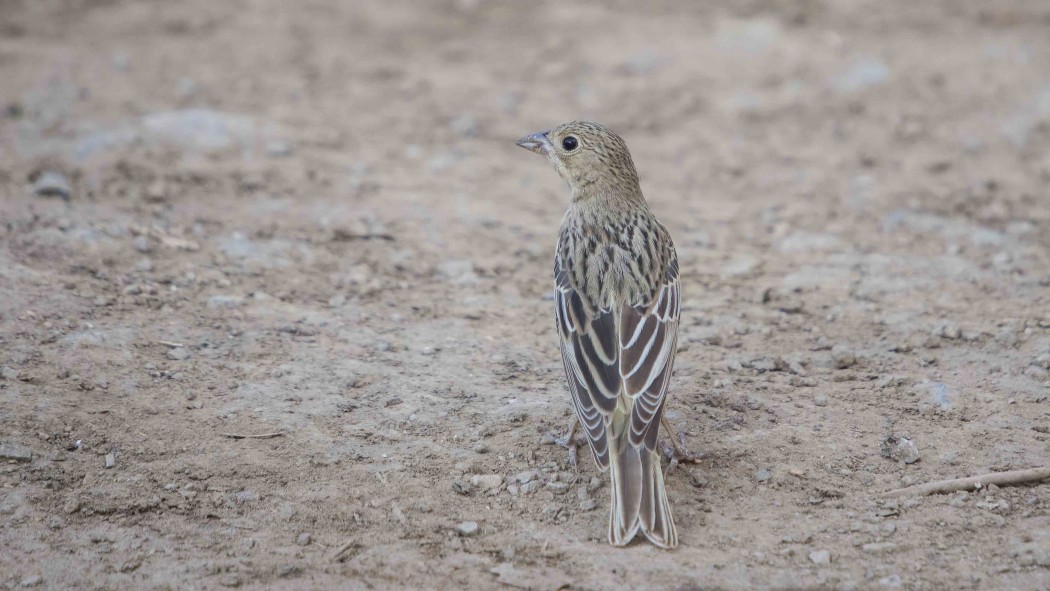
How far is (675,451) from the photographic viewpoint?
15.9 feet

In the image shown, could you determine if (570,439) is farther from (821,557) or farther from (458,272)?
(458,272)

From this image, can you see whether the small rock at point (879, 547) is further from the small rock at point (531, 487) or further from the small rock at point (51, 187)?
the small rock at point (51, 187)

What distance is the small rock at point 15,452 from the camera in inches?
179

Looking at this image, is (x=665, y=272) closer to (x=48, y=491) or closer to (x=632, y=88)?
(x=48, y=491)

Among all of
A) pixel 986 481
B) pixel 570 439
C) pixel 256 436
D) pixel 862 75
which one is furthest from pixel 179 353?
pixel 862 75

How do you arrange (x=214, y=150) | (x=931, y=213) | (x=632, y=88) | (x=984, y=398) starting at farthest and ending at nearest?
(x=632, y=88) < (x=214, y=150) < (x=931, y=213) < (x=984, y=398)

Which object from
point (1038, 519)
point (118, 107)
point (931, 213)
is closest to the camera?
point (1038, 519)

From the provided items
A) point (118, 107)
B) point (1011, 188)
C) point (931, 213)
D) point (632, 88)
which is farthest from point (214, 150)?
point (1011, 188)

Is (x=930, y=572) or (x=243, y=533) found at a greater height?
(x=930, y=572)

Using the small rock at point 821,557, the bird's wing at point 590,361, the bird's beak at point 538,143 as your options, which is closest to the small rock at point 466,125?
the bird's beak at point 538,143

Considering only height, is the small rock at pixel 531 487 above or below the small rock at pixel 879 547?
below

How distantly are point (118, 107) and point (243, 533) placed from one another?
578 cm

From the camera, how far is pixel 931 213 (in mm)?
7820

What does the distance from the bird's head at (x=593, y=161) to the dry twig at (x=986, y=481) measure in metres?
2.40
